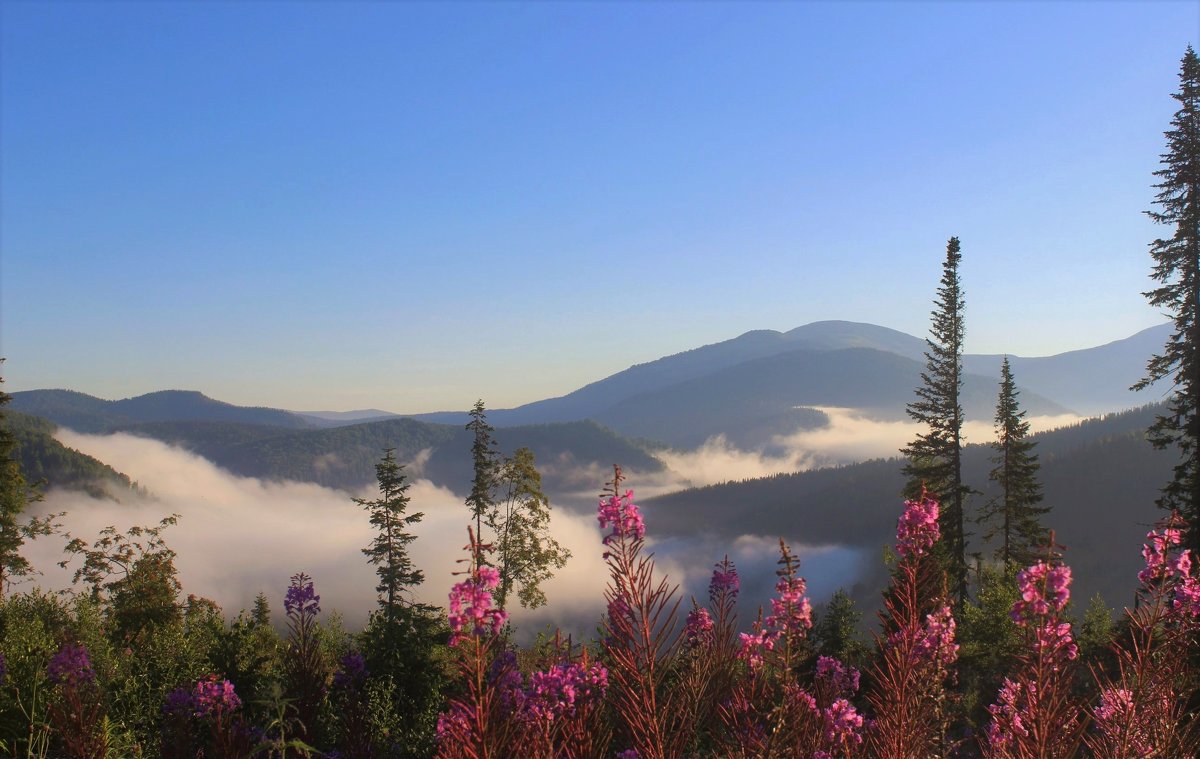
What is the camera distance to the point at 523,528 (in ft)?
118

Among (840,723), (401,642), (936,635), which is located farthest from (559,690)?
(401,642)

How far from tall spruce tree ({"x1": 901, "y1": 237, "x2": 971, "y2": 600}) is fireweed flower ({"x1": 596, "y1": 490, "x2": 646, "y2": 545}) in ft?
92.4

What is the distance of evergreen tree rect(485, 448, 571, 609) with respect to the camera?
116 ft

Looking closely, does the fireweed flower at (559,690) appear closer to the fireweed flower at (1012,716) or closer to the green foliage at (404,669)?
the fireweed flower at (1012,716)

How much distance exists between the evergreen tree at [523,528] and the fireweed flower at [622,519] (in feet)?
105

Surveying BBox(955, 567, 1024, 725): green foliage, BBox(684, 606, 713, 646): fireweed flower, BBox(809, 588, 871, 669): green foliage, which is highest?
BBox(684, 606, 713, 646): fireweed flower

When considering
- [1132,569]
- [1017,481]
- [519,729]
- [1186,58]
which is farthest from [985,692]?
[1132,569]

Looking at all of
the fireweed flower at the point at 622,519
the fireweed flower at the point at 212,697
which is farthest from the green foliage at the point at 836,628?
the fireweed flower at the point at 622,519

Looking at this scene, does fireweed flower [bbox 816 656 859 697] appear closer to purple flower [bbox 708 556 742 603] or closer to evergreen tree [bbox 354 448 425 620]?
purple flower [bbox 708 556 742 603]

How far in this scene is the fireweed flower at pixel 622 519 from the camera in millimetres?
3320

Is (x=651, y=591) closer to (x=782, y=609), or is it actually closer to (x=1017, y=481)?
(x=782, y=609)

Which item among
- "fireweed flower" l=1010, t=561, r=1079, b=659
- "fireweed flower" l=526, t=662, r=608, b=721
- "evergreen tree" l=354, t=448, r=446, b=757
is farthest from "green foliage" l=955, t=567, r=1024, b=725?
"fireweed flower" l=526, t=662, r=608, b=721

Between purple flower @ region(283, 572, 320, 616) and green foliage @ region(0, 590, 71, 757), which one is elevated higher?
purple flower @ region(283, 572, 320, 616)

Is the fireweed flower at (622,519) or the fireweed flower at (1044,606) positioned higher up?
the fireweed flower at (622,519)
